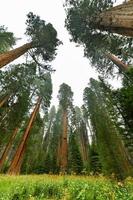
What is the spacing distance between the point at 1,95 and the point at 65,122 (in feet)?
37.3

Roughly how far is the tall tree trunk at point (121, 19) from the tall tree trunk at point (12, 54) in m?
5.65

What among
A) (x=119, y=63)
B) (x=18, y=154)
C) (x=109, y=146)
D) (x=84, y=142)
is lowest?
(x=18, y=154)

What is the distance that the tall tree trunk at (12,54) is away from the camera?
15.9m

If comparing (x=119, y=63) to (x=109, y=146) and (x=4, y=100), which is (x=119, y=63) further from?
(x=4, y=100)

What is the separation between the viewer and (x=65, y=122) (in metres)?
34.8

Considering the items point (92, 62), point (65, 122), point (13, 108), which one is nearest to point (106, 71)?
point (92, 62)

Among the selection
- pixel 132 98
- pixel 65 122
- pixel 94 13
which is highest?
pixel 65 122

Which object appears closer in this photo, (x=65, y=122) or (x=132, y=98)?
(x=132, y=98)

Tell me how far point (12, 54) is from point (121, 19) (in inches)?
294

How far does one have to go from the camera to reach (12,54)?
55.9ft

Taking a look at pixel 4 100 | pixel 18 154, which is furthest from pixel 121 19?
pixel 18 154

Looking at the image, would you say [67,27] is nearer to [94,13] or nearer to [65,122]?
[94,13]

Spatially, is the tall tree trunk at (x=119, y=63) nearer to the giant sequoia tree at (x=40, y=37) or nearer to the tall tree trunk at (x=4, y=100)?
the giant sequoia tree at (x=40, y=37)

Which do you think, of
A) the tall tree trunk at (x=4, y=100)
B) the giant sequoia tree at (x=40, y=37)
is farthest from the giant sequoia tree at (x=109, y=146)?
the tall tree trunk at (x=4, y=100)
